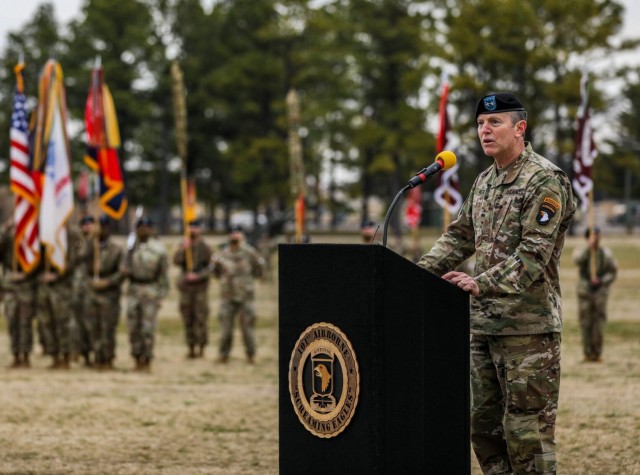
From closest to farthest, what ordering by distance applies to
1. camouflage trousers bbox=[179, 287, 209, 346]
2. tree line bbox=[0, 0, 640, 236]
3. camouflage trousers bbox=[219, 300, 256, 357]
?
camouflage trousers bbox=[219, 300, 256, 357], camouflage trousers bbox=[179, 287, 209, 346], tree line bbox=[0, 0, 640, 236]

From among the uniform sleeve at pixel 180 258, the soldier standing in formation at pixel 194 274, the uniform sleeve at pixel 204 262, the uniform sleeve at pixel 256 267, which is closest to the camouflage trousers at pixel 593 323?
the uniform sleeve at pixel 256 267

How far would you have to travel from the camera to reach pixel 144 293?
14.6 m

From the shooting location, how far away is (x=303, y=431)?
4688 millimetres

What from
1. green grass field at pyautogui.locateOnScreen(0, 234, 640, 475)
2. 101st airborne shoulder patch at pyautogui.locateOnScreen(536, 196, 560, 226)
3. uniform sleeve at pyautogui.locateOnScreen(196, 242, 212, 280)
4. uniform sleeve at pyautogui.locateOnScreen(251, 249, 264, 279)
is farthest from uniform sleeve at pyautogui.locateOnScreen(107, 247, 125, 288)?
101st airborne shoulder patch at pyautogui.locateOnScreen(536, 196, 560, 226)

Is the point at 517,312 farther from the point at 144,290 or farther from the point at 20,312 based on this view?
the point at 20,312

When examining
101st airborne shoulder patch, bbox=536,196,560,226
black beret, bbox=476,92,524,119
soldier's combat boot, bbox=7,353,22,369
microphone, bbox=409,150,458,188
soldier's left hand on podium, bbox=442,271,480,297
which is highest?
black beret, bbox=476,92,524,119

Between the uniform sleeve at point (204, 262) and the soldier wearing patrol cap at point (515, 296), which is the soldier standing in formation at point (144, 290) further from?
the soldier wearing patrol cap at point (515, 296)

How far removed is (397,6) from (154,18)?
13.7m

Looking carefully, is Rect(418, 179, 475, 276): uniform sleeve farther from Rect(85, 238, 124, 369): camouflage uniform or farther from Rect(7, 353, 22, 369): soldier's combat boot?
Rect(7, 353, 22, 369): soldier's combat boot

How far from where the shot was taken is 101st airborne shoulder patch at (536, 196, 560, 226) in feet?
15.8

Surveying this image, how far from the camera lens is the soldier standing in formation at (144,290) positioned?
566 inches

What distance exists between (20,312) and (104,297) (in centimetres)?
107

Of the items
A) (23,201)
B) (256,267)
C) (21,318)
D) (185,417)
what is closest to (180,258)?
(256,267)

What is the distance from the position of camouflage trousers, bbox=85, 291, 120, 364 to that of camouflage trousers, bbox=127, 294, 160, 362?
0.26 meters
